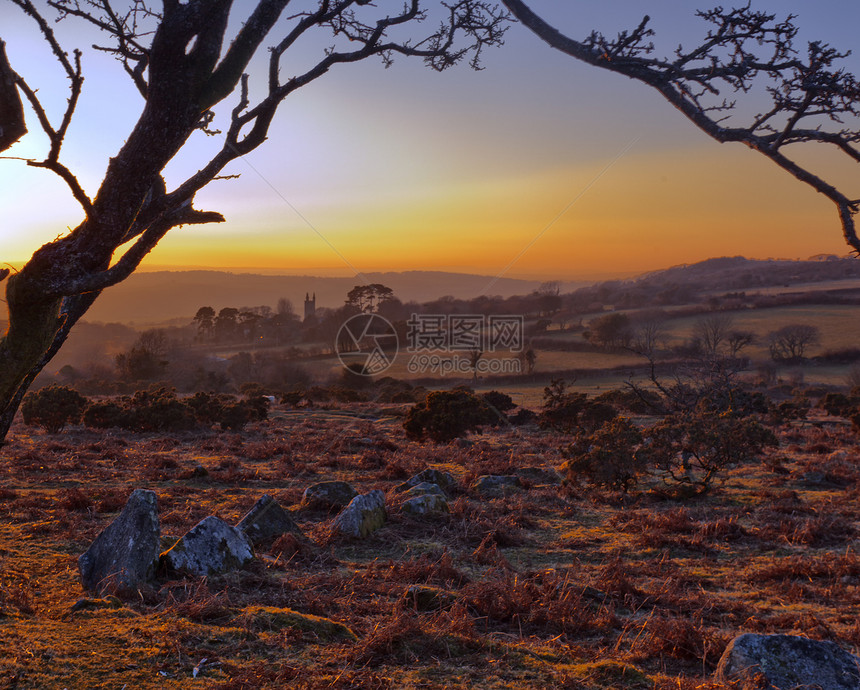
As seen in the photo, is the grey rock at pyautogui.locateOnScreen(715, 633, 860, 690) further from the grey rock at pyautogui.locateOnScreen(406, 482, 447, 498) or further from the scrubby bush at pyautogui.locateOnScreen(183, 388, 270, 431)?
the scrubby bush at pyautogui.locateOnScreen(183, 388, 270, 431)

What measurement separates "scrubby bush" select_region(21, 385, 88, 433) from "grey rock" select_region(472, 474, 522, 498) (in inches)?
626

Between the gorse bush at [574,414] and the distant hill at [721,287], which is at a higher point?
the distant hill at [721,287]

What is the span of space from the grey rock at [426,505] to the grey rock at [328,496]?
1.07 m

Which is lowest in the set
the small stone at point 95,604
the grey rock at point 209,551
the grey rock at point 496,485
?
the grey rock at point 496,485

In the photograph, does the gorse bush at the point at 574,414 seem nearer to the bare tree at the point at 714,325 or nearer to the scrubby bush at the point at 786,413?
the scrubby bush at the point at 786,413

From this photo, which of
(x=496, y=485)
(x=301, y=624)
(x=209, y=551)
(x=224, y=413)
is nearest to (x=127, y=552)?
(x=209, y=551)

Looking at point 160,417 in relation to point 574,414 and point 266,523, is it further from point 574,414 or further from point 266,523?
point 266,523

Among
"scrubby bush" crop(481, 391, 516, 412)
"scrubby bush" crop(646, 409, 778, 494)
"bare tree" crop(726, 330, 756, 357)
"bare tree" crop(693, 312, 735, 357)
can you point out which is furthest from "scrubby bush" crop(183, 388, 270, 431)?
"bare tree" crop(693, 312, 735, 357)

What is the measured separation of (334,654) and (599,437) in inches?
350

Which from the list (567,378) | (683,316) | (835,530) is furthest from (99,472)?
(683,316)

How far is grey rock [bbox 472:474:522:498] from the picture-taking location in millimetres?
11156

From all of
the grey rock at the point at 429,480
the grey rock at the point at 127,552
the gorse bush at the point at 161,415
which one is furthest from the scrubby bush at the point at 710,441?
the gorse bush at the point at 161,415

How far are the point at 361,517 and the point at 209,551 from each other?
2.40 meters

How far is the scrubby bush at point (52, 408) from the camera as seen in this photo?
792 inches
